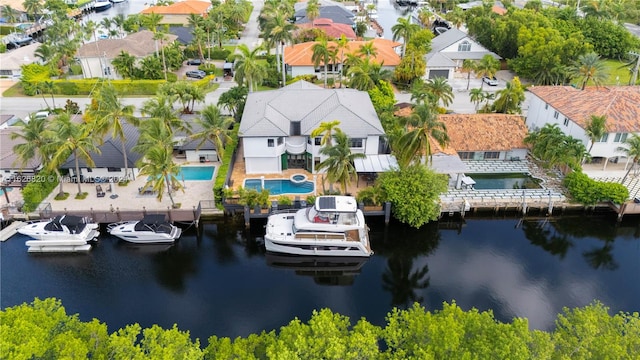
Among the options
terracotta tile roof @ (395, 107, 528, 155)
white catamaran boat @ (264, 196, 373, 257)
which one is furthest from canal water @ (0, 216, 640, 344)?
terracotta tile roof @ (395, 107, 528, 155)

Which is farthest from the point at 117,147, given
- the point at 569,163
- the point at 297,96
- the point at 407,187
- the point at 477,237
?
the point at 569,163

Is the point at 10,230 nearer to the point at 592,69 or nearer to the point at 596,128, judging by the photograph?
the point at 596,128

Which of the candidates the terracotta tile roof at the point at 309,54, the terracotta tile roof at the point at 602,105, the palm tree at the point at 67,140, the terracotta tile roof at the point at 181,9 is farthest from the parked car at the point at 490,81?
the terracotta tile roof at the point at 181,9

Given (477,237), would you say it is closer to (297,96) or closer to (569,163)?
(569,163)

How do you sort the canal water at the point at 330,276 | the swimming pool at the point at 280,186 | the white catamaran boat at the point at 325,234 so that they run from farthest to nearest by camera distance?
the swimming pool at the point at 280,186
the white catamaran boat at the point at 325,234
the canal water at the point at 330,276

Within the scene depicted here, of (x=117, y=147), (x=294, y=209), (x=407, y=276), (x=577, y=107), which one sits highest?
(x=577, y=107)

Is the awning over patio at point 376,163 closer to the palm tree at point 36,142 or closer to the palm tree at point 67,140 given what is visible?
the palm tree at point 67,140

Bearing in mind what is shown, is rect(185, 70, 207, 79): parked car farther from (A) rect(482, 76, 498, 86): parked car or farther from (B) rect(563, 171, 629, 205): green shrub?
(B) rect(563, 171, 629, 205): green shrub
